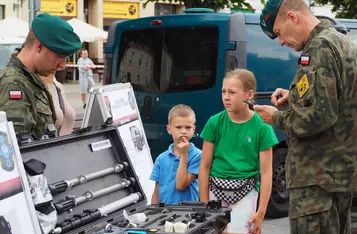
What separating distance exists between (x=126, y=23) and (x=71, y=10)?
1102 inches

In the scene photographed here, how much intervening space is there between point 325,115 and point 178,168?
1407 mm

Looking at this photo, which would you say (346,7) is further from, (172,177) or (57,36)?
(57,36)

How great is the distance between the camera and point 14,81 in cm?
414

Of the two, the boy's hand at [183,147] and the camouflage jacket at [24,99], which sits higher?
the camouflage jacket at [24,99]

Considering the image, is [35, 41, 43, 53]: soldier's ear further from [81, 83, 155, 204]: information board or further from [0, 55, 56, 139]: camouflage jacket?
[81, 83, 155, 204]: information board

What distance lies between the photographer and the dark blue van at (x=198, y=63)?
8023 mm

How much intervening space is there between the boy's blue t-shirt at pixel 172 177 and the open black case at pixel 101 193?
0.89 m

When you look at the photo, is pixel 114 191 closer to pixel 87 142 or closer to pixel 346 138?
pixel 87 142

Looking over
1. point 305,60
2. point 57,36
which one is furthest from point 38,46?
point 305,60

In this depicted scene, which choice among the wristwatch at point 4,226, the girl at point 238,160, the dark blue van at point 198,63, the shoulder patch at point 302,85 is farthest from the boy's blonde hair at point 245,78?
the dark blue van at point 198,63

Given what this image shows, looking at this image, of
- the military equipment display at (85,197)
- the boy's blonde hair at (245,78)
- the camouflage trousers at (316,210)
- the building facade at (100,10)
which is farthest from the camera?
the building facade at (100,10)

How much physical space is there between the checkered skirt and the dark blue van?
3.05m

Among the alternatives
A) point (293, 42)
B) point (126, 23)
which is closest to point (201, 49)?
point (126, 23)

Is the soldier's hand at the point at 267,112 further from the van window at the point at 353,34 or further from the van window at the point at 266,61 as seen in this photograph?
the van window at the point at 353,34
